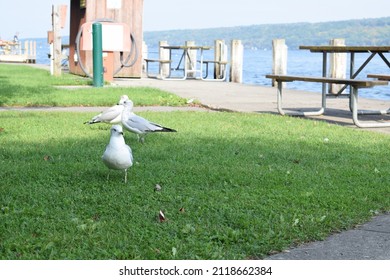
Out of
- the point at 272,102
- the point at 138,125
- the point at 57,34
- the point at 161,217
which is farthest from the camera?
the point at 57,34

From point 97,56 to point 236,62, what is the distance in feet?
27.9

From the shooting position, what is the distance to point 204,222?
5.16 m

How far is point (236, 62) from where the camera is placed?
26.7 metres

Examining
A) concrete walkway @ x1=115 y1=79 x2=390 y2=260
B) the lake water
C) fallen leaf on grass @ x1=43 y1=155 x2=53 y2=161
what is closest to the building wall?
the lake water

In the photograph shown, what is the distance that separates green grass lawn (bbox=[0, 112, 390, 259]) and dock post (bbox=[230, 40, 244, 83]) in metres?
16.8

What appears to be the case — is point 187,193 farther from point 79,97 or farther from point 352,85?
point 79,97

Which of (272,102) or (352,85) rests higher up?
(352,85)

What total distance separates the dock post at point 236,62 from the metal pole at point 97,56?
25.8 ft

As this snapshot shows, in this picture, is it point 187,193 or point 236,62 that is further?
point 236,62

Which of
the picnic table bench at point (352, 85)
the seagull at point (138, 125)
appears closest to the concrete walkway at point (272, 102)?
the picnic table bench at point (352, 85)

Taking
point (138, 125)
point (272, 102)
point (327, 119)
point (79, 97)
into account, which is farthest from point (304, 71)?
point (138, 125)

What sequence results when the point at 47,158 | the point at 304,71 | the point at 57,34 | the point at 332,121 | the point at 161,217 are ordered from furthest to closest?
the point at 304,71 → the point at 57,34 → the point at 332,121 → the point at 47,158 → the point at 161,217

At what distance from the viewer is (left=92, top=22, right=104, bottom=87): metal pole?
18.7 m
